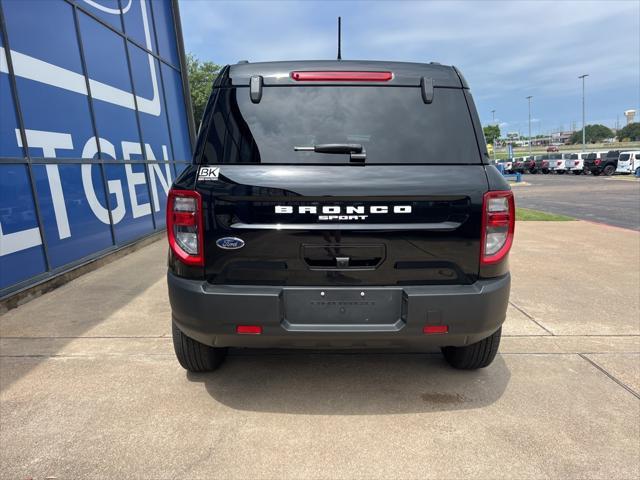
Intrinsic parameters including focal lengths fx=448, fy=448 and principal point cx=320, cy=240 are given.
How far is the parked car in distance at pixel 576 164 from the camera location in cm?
3788

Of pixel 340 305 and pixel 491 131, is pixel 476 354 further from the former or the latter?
pixel 491 131

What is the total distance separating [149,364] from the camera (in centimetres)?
344

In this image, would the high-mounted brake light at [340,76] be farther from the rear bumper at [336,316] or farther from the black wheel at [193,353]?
the black wheel at [193,353]

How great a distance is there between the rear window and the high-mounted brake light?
0.05 metres

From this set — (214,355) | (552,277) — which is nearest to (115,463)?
(214,355)

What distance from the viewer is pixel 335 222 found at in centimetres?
241

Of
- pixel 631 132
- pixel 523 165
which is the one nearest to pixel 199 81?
pixel 523 165

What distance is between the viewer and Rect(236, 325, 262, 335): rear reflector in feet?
8.17

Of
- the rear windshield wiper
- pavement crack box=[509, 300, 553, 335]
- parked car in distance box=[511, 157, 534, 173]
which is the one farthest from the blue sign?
parked car in distance box=[511, 157, 534, 173]

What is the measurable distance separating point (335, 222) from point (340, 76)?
88 cm

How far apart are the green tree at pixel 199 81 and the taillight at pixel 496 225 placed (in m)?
39.3

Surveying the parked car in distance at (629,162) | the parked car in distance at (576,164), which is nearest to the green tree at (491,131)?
the parked car in distance at (576,164)

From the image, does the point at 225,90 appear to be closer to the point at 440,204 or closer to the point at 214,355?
the point at 440,204

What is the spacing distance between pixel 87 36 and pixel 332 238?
7118 millimetres
